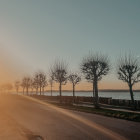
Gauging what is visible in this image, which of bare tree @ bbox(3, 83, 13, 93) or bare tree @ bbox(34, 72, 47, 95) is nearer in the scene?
bare tree @ bbox(34, 72, 47, 95)

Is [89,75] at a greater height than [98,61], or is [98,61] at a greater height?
[98,61]

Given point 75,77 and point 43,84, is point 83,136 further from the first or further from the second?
Answer: point 43,84

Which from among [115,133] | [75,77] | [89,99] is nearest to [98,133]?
[115,133]

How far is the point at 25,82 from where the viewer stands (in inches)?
4090

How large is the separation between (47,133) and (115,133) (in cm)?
395

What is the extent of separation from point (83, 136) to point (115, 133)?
201 cm

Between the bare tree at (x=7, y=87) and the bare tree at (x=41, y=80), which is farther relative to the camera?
the bare tree at (x=7, y=87)

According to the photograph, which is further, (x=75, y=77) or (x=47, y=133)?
(x=75, y=77)

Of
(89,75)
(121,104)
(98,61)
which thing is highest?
(98,61)

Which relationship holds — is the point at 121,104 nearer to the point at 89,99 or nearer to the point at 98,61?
the point at 98,61

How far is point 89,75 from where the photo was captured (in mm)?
35844

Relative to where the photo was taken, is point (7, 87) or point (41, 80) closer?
point (41, 80)

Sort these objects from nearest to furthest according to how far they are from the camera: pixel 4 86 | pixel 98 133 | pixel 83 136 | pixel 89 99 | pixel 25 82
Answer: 1. pixel 83 136
2. pixel 98 133
3. pixel 89 99
4. pixel 25 82
5. pixel 4 86

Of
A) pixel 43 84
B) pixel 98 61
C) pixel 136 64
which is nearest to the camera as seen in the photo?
pixel 136 64
